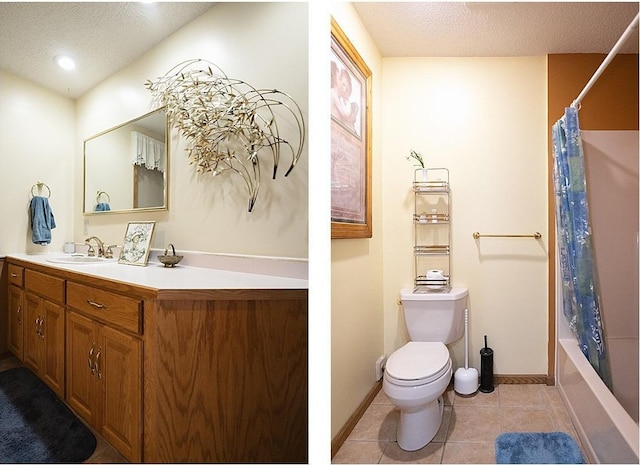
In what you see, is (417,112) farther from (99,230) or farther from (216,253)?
(99,230)

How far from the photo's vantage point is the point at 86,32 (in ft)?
6.47

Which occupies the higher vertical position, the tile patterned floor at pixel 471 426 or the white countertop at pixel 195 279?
the white countertop at pixel 195 279

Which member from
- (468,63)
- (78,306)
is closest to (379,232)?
(468,63)

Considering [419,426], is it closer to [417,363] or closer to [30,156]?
[417,363]

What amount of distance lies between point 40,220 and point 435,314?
104 inches

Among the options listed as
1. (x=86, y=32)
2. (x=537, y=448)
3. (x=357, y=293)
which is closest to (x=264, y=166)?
(x=357, y=293)

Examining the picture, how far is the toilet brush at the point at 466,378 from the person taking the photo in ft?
4.65

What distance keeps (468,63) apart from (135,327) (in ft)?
4.97

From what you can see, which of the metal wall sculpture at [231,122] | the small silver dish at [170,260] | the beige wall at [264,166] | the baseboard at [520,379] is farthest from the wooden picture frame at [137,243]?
the baseboard at [520,379]

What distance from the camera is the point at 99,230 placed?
8.26 ft

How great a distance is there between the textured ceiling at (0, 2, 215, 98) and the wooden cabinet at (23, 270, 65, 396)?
4.21ft

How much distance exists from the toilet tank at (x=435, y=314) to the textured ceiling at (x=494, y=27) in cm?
91

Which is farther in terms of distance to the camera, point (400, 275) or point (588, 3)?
point (400, 275)

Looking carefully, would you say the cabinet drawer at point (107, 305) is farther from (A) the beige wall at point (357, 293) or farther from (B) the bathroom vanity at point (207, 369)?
(A) the beige wall at point (357, 293)
